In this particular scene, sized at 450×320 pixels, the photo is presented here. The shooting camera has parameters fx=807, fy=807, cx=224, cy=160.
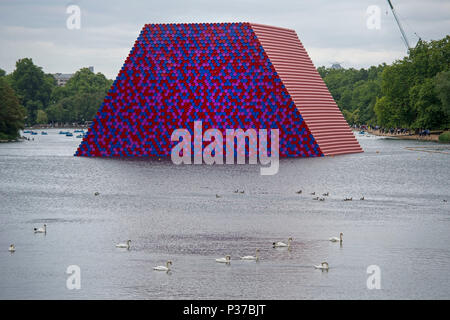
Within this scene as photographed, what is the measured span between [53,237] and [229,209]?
11501 mm

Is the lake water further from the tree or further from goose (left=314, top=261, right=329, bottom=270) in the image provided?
the tree

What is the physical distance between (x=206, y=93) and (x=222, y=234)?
50.2m

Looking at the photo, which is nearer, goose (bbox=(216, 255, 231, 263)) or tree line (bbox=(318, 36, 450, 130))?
goose (bbox=(216, 255, 231, 263))

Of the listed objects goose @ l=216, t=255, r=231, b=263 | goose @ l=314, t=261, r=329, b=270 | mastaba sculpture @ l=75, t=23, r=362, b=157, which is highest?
mastaba sculpture @ l=75, t=23, r=362, b=157

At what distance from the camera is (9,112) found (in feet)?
447

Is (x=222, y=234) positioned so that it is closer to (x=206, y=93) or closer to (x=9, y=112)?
(x=206, y=93)

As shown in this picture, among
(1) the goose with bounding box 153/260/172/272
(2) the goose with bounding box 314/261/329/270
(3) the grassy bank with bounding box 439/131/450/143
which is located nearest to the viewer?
(1) the goose with bounding box 153/260/172/272

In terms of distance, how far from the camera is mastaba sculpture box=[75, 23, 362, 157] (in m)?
79.8

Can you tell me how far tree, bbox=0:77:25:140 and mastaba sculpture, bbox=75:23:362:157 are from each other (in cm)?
5671

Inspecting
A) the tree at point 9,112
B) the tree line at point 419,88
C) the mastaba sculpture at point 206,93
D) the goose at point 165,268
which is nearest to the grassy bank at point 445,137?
the tree line at point 419,88

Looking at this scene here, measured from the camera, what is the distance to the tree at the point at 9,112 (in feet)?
446

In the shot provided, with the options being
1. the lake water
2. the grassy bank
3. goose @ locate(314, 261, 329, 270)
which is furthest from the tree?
goose @ locate(314, 261, 329, 270)

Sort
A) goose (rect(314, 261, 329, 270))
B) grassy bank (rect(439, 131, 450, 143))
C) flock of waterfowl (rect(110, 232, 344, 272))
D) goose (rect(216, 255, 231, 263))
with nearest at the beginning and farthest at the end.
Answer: flock of waterfowl (rect(110, 232, 344, 272)) → goose (rect(314, 261, 329, 270)) → goose (rect(216, 255, 231, 263)) → grassy bank (rect(439, 131, 450, 143))

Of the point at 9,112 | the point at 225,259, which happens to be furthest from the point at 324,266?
the point at 9,112
